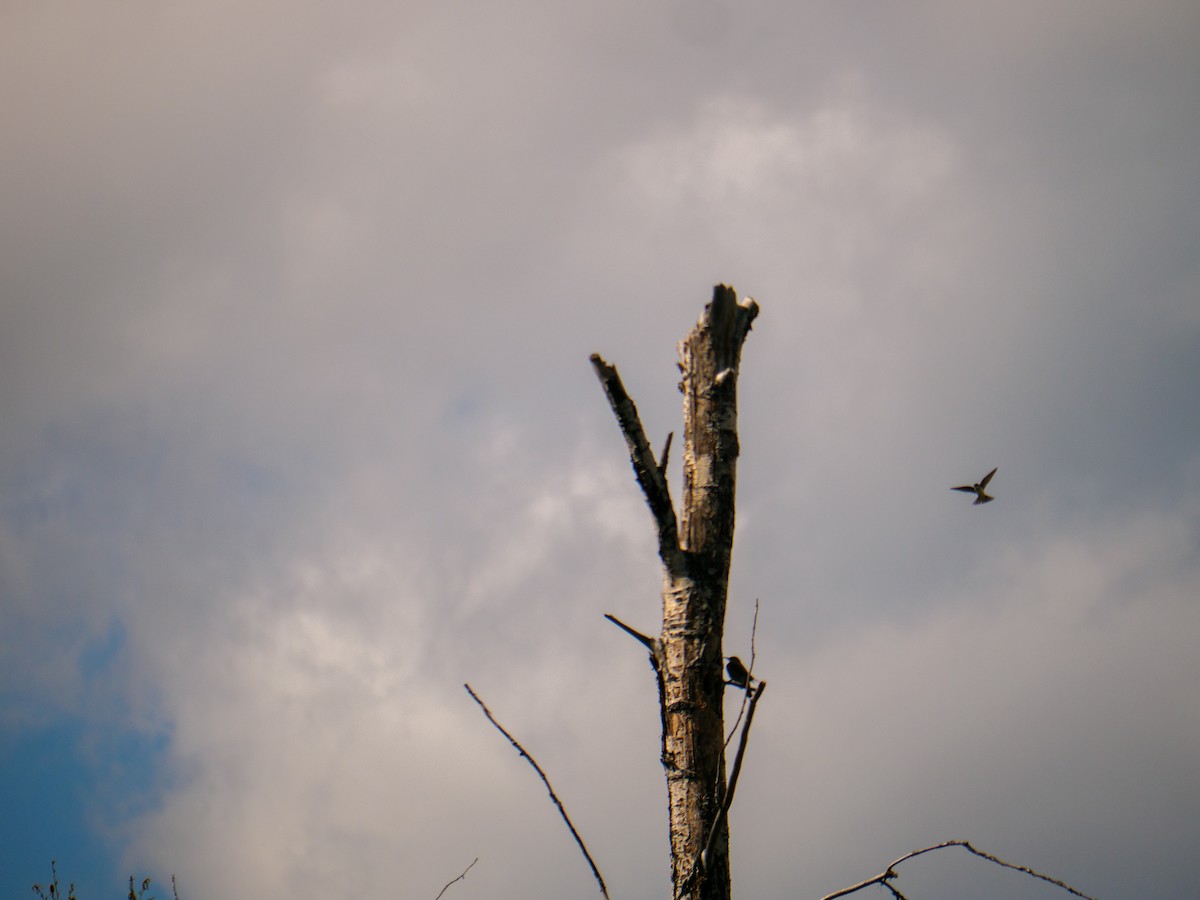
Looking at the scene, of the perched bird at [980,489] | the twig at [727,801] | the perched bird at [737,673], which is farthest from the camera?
the perched bird at [980,489]

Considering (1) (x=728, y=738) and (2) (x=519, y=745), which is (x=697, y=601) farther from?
(2) (x=519, y=745)

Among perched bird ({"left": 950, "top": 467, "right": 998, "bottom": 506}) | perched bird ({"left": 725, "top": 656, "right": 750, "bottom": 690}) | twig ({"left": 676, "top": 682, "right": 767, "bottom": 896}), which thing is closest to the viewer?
twig ({"left": 676, "top": 682, "right": 767, "bottom": 896})

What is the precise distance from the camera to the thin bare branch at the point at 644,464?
11.9 ft

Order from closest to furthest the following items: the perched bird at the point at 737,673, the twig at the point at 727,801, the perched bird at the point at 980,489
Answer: the twig at the point at 727,801 → the perched bird at the point at 737,673 → the perched bird at the point at 980,489

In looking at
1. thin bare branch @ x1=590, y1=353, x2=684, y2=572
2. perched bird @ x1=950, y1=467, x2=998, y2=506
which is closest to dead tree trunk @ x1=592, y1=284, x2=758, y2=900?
thin bare branch @ x1=590, y1=353, x2=684, y2=572

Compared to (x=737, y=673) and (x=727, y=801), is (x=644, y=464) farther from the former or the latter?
(x=727, y=801)

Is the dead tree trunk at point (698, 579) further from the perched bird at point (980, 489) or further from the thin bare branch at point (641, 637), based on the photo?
the perched bird at point (980, 489)

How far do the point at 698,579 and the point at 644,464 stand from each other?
0.53 metres

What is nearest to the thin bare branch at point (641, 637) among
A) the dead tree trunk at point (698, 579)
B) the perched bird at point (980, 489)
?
the dead tree trunk at point (698, 579)

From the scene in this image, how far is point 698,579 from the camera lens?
3.62 metres

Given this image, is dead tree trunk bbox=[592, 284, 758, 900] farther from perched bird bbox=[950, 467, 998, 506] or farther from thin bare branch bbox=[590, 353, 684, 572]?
perched bird bbox=[950, 467, 998, 506]

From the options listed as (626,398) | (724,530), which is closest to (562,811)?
(724,530)

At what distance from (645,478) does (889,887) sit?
1886 millimetres

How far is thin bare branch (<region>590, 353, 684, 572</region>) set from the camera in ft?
11.9
